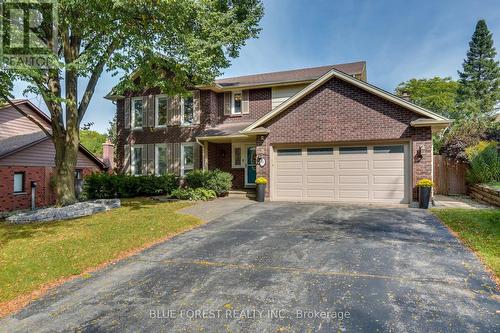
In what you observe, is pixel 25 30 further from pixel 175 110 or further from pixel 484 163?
pixel 484 163

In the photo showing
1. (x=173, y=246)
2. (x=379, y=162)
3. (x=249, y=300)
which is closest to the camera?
(x=249, y=300)

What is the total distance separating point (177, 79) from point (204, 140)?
3869 millimetres

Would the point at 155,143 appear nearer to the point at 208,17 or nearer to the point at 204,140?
the point at 204,140

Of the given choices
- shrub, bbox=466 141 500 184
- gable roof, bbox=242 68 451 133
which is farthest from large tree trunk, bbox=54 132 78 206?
shrub, bbox=466 141 500 184

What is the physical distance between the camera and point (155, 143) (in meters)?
17.2

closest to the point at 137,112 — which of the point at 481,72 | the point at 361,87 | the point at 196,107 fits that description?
the point at 196,107

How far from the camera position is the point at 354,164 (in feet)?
38.9

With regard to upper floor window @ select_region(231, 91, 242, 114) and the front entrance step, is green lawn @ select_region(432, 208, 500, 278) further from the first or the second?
upper floor window @ select_region(231, 91, 242, 114)

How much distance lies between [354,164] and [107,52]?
32.9 feet

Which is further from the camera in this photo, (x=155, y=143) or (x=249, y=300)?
(x=155, y=143)

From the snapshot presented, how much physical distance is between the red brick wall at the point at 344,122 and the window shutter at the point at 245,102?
3819mm

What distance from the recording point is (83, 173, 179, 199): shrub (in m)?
15.6

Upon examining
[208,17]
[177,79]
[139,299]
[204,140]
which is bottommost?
[139,299]

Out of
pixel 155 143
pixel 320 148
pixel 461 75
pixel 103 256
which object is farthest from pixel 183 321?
pixel 461 75
